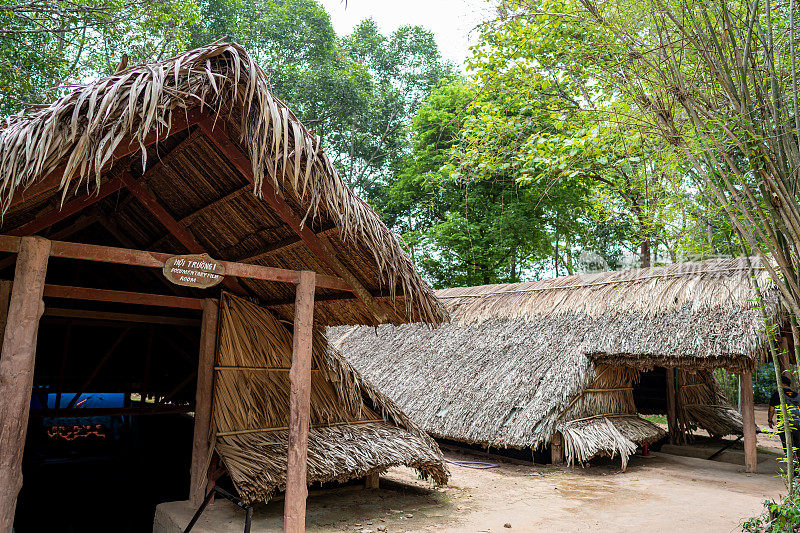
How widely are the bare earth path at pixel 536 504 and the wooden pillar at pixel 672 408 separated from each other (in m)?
1.84

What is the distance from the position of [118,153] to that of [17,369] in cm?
130

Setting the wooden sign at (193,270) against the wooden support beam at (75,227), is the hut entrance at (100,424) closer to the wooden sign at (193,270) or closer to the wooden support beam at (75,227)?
the wooden support beam at (75,227)

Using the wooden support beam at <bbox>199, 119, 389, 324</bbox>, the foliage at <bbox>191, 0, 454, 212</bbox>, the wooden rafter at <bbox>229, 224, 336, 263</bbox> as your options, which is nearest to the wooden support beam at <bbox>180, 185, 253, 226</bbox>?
the wooden support beam at <bbox>199, 119, 389, 324</bbox>

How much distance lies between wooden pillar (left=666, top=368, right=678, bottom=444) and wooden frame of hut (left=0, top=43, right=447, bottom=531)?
5.65 m

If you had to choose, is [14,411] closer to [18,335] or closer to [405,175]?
[18,335]

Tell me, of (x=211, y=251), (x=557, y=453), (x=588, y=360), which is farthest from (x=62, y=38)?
(x=557, y=453)

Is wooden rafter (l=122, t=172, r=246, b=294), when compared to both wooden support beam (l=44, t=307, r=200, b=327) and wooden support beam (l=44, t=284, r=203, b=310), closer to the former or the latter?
wooden support beam (l=44, t=284, r=203, b=310)

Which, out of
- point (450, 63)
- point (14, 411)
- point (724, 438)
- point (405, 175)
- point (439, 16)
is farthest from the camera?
point (450, 63)

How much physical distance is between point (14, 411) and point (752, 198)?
4287 mm

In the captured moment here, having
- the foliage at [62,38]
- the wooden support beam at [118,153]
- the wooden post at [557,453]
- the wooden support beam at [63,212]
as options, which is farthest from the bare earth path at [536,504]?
the foliage at [62,38]

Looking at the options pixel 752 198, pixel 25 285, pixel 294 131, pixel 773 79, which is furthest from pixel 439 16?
pixel 25 285

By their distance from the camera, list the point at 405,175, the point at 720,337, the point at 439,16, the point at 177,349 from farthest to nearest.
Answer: the point at 405,175 < the point at 720,337 < the point at 177,349 < the point at 439,16

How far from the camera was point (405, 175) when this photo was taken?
713 inches

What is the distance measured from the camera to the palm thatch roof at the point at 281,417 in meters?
4.50
